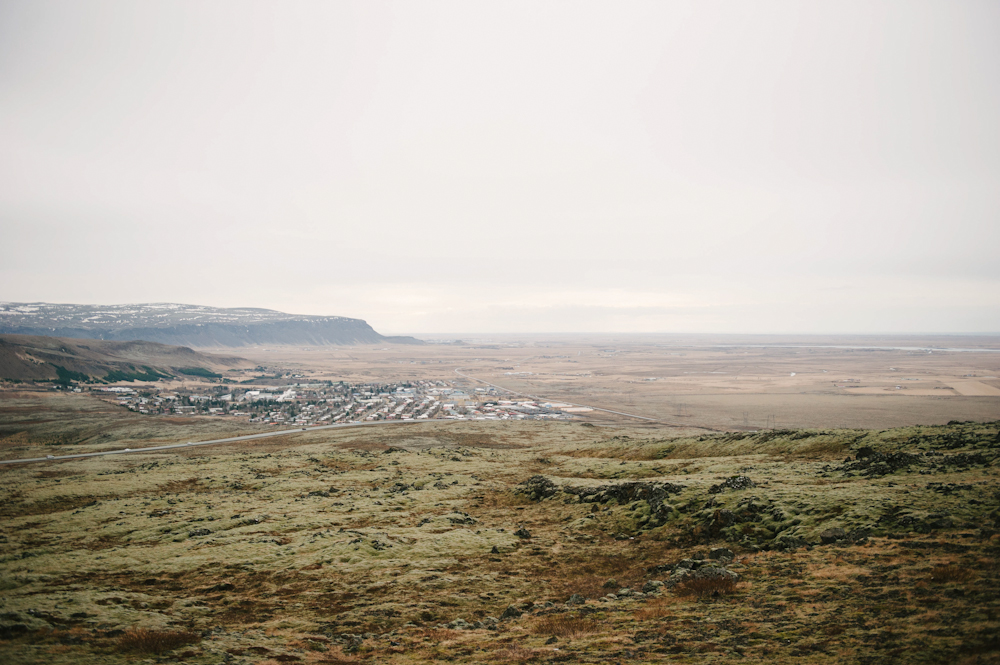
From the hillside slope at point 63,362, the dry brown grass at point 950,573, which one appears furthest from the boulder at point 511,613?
the hillside slope at point 63,362

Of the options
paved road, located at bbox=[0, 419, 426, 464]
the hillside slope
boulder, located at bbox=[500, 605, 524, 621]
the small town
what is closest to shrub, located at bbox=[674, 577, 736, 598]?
boulder, located at bbox=[500, 605, 524, 621]

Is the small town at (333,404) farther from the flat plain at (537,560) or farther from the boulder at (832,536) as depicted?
the boulder at (832,536)

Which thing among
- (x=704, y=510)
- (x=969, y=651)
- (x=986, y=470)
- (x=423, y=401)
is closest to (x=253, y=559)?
(x=704, y=510)

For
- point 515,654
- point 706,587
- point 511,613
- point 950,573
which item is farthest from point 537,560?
point 950,573

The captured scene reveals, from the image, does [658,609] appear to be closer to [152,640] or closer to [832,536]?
[832,536]

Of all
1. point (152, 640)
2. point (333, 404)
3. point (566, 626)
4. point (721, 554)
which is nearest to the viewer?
point (152, 640)

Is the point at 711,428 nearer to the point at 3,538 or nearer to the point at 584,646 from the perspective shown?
the point at 584,646
